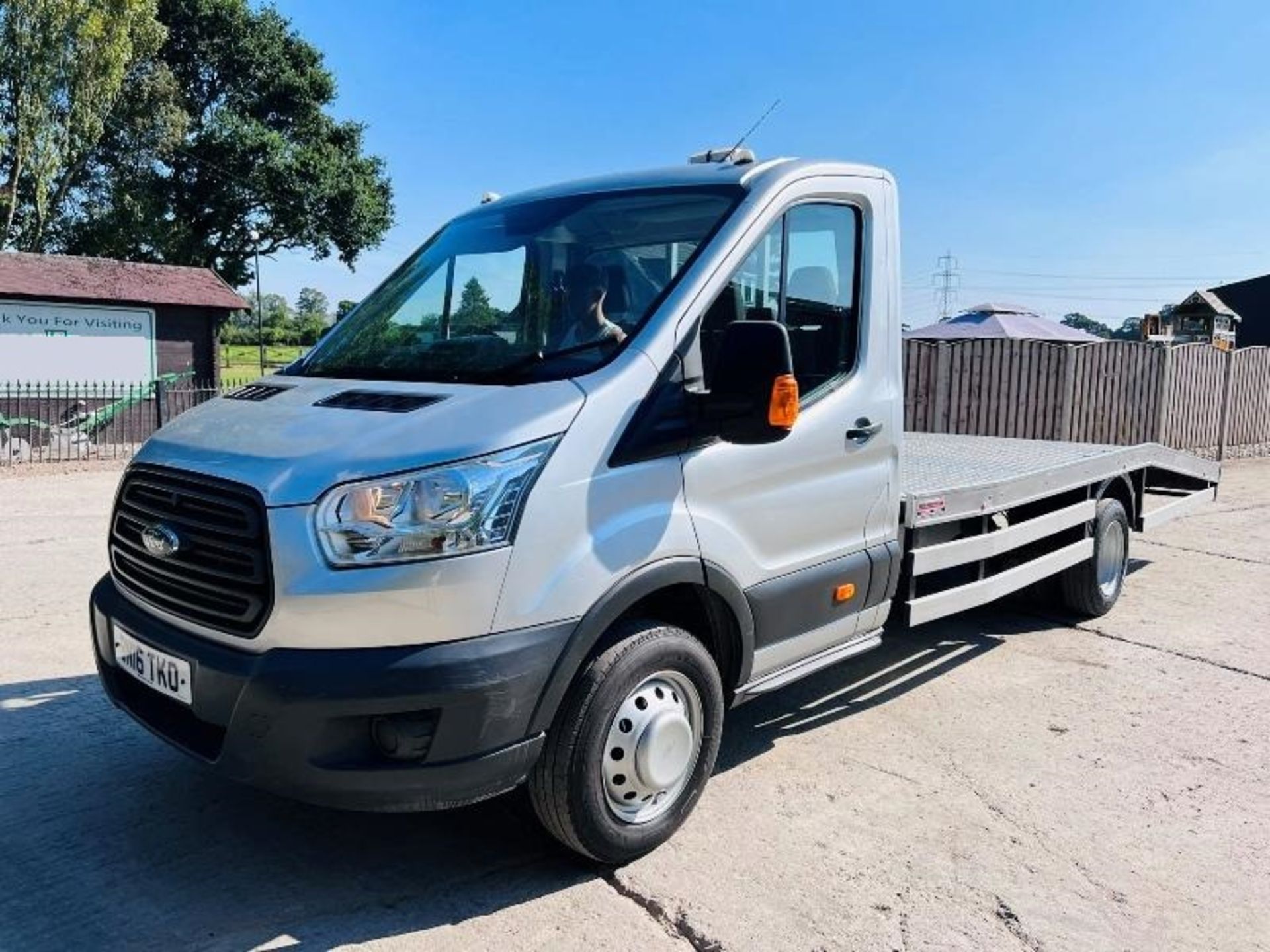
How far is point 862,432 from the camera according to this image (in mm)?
3996

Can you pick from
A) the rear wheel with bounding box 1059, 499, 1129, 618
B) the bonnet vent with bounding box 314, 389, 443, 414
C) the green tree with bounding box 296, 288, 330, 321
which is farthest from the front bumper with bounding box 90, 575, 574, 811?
the green tree with bounding box 296, 288, 330, 321

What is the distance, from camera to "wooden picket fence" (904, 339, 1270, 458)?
49.8 ft

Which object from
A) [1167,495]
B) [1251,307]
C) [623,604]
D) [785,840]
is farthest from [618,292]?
[1251,307]

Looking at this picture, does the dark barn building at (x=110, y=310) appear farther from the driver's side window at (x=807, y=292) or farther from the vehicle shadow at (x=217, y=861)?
the driver's side window at (x=807, y=292)

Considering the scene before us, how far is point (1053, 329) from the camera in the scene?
70.6 ft

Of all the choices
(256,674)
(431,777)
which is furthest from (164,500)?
(431,777)

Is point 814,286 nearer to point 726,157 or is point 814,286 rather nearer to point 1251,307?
point 726,157

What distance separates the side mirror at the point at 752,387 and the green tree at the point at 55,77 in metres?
26.6

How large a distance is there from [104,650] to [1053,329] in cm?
2162

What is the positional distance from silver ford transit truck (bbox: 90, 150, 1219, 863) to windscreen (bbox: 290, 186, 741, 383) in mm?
14

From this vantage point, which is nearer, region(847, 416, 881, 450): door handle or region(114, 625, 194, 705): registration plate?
region(114, 625, 194, 705): registration plate

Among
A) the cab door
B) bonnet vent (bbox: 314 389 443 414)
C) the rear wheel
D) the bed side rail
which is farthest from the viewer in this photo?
the bed side rail

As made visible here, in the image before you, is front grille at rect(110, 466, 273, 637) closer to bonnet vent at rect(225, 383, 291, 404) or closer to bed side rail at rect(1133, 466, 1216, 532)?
bonnet vent at rect(225, 383, 291, 404)

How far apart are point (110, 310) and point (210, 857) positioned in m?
17.9
